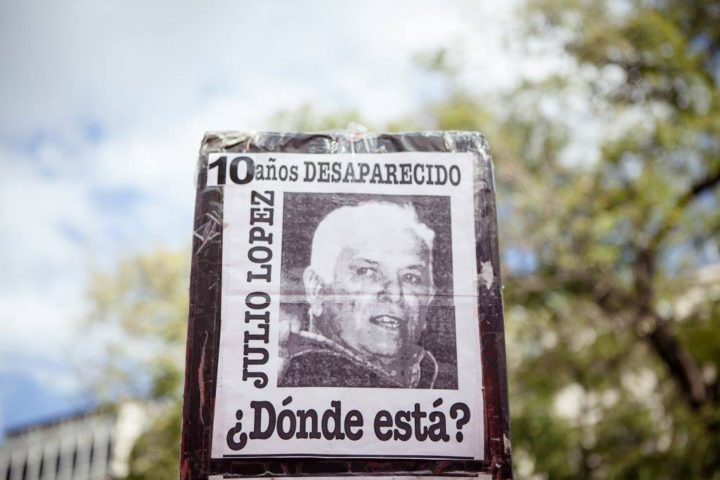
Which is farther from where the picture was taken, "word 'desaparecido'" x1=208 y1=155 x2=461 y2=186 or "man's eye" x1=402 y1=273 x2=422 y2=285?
"word 'desaparecido'" x1=208 y1=155 x2=461 y2=186

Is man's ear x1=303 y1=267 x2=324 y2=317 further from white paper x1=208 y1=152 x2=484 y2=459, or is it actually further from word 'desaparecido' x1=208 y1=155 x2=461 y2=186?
word 'desaparecido' x1=208 y1=155 x2=461 y2=186

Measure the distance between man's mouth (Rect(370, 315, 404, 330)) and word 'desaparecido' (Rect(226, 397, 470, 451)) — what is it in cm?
29

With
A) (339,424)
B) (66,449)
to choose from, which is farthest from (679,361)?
(66,449)

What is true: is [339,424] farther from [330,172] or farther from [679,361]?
[679,361]

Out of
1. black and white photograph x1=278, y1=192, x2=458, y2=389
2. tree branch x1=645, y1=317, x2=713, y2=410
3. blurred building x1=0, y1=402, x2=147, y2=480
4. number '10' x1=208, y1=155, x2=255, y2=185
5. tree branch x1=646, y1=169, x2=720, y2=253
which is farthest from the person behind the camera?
blurred building x1=0, y1=402, x2=147, y2=480

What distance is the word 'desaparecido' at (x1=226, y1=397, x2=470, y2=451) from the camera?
228 centimetres

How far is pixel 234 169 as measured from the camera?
2627 mm

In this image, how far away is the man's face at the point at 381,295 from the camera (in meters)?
2.43

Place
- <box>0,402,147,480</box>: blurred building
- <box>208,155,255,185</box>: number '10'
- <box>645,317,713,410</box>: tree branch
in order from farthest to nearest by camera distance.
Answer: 1. <box>0,402,147,480</box>: blurred building
2. <box>645,317,713,410</box>: tree branch
3. <box>208,155,255,185</box>: number '10'

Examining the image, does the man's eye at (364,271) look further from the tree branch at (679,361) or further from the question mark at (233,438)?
the tree branch at (679,361)

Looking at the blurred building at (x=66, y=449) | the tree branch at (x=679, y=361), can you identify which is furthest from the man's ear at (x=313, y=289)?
the blurred building at (x=66, y=449)

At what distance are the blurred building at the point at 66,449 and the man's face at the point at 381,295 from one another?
24.0 m

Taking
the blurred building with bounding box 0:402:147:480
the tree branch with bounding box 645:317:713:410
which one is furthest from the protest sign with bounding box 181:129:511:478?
the blurred building with bounding box 0:402:147:480

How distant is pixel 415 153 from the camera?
269 centimetres
